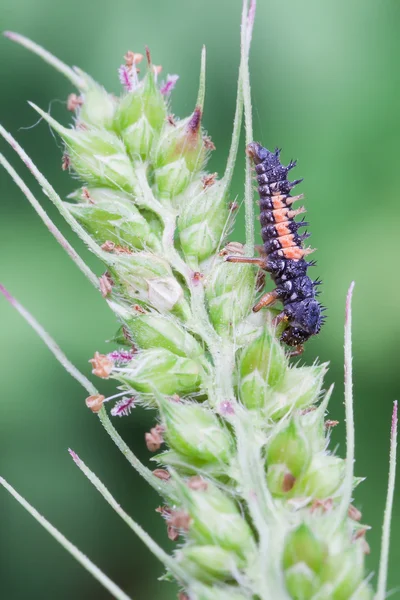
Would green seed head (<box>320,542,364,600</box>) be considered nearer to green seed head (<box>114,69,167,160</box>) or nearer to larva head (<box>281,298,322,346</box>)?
larva head (<box>281,298,322,346</box>)

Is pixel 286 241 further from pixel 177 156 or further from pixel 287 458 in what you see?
pixel 287 458

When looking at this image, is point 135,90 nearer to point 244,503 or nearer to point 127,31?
point 244,503

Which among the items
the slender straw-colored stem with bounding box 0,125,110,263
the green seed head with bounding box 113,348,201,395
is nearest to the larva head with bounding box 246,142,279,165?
the slender straw-colored stem with bounding box 0,125,110,263

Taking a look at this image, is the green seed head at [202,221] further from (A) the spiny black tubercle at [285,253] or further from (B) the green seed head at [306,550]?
(B) the green seed head at [306,550]

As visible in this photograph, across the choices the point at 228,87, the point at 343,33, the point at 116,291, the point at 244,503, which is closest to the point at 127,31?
the point at 228,87

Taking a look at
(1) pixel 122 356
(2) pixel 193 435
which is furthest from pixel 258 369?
(1) pixel 122 356

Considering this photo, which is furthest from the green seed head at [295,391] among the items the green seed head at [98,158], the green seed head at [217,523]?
the green seed head at [98,158]
